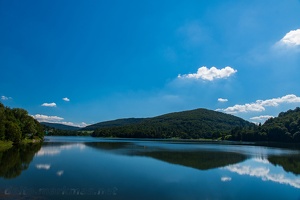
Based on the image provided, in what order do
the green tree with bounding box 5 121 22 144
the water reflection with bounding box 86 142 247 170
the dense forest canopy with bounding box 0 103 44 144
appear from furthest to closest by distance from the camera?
the green tree with bounding box 5 121 22 144
the dense forest canopy with bounding box 0 103 44 144
the water reflection with bounding box 86 142 247 170

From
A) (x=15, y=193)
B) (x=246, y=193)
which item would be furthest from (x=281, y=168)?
(x=15, y=193)

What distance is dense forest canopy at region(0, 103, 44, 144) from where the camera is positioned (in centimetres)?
6992

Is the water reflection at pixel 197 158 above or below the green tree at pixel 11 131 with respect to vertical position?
below

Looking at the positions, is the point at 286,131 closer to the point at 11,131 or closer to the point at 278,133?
the point at 278,133

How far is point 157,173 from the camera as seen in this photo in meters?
34.0

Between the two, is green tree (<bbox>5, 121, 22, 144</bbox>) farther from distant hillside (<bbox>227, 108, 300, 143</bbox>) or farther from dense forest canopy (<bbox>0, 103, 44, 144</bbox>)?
distant hillside (<bbox>227, 108, 300, 143</bbox>)

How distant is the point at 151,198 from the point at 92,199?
4.56m

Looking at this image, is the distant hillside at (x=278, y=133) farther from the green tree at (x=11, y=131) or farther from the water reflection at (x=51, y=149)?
the green tree at (x=11, y=131)

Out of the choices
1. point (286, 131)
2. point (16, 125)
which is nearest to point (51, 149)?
point (16, 125)

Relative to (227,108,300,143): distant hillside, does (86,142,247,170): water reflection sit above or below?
below

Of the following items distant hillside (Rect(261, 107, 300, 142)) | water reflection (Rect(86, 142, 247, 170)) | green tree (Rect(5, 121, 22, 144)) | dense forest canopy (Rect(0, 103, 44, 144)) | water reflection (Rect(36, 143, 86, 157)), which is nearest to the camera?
water reflection (Rect(86, 142, 247, 170))

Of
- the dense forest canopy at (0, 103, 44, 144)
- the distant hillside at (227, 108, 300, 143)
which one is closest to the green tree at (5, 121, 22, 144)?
the dense forest canopy at (0, 103, 44, 144)

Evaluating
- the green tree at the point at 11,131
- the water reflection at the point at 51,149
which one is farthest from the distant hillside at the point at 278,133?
the green tree at the point at 11,131

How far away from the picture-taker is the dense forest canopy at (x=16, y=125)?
69919mm
